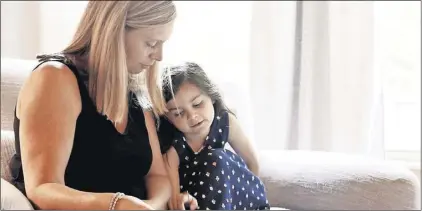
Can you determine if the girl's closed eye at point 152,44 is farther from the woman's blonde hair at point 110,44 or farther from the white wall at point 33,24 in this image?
the white wall at point 33,24

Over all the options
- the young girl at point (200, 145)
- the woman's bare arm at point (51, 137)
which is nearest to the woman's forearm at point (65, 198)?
the woman's bare arm at point (51, 137)

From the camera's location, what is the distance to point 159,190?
0.86 m

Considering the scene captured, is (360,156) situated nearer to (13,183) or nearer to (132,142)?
(132,142)

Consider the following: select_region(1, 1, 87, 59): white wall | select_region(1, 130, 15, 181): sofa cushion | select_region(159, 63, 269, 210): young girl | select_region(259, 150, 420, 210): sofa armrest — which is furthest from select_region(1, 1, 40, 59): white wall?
select_region(259, 150, 420, 210): sofa armrest

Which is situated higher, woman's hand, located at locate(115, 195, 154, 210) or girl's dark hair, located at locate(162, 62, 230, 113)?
girl's dark hair, located at locate(162, 62, 230, 113)

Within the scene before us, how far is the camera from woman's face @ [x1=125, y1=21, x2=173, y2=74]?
82cm

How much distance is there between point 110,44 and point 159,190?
0.65 feet

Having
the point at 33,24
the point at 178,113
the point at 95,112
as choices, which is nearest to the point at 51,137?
the point at 95,112

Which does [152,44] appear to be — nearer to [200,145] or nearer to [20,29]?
[200,145]

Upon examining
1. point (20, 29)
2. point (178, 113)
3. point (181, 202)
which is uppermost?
point (20, 29)

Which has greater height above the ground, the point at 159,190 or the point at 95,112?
the point at 95,112

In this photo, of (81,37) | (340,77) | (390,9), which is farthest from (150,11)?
(390,9)

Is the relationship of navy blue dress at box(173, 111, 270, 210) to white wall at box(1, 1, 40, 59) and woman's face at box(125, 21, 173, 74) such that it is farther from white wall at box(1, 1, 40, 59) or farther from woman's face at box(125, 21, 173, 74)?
white wall at box(1, 1, 40, 59)

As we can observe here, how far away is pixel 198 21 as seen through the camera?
962mm
